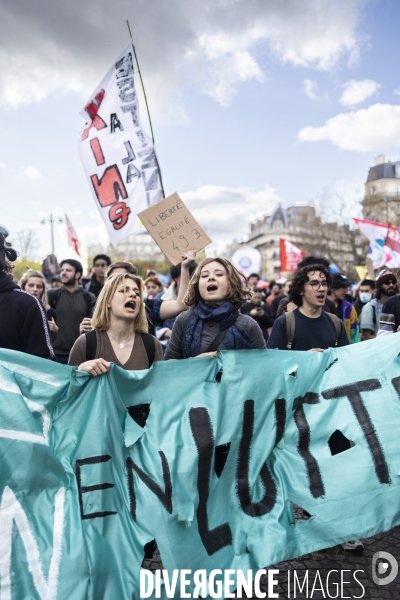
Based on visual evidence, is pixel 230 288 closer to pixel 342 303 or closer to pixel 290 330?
pixel 290 330

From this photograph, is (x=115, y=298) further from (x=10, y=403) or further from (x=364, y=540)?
(x=364, y=540)

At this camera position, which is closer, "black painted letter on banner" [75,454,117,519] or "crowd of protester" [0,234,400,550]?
"black painted letter on banner" [75,454,117,519]

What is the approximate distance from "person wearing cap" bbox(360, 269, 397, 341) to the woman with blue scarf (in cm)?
371

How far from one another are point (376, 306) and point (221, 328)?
3957 millimetres

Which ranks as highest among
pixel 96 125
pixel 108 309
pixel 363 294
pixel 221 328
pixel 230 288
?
pixel 96 125

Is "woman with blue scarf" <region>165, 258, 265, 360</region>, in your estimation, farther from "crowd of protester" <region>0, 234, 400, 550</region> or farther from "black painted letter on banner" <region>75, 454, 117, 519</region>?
"black painted letter on banner" <region>75, 454, 117, 519</region>

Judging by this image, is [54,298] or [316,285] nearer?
[316,285]

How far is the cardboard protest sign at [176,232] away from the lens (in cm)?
498

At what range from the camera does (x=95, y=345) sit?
134 inches

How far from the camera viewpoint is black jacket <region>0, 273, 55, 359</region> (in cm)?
323

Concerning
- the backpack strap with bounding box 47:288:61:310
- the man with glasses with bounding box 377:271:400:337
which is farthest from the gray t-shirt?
the backpack strap with bounding box 47:288:61:310

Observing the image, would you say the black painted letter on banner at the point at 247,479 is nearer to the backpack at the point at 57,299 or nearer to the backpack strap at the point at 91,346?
the backpack strap at the point at 91,346

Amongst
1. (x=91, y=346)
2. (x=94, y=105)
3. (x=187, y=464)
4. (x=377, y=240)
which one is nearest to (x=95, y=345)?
(x=91, y=346)

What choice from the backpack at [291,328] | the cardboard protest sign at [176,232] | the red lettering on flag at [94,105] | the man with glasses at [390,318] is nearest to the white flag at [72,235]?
the red lettering on flag at [94,105]
